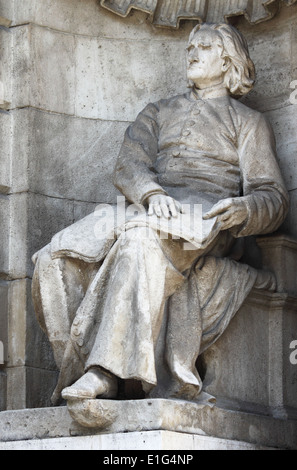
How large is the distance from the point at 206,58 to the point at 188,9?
902 millimetres

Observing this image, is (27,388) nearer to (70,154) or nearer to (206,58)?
(70,154)

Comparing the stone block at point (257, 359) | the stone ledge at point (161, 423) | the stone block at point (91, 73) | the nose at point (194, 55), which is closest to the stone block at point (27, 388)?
the stone ledge at point (161, 423)

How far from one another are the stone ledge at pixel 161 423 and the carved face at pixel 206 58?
2.05 m

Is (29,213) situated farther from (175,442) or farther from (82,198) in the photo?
(175,442)

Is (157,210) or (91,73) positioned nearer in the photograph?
(157,210)

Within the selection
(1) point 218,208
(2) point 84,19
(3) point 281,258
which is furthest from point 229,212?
(2) point 84,19

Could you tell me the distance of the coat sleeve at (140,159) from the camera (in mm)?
7797

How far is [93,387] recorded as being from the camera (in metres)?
7.08

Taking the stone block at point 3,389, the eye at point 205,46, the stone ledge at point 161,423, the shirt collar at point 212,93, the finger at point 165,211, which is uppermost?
the eye at point 205,46

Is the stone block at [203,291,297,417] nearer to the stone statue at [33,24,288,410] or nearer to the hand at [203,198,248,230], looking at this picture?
the stone statue at [33,24,288,410]

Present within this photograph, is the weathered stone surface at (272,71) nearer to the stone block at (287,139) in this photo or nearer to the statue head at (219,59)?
the stone block at (287,139)

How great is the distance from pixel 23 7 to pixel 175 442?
327 cm

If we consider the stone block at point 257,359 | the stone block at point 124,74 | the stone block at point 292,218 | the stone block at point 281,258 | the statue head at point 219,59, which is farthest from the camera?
the stone block at point 124,74

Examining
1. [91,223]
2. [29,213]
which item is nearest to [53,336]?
[91,223]
